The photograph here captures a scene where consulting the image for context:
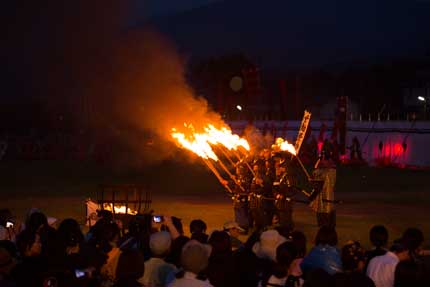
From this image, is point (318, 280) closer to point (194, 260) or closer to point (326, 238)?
point (194, 260)

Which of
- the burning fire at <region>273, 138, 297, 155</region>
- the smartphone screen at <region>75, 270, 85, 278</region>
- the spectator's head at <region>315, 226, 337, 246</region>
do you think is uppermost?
the burning fire at <region>273, 138, 297, 155</region>

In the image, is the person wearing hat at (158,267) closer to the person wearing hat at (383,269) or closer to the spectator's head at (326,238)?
the spectator's head at (326,238)

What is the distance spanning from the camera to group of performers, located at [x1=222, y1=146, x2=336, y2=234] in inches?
604

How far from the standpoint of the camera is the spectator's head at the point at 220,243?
7492 millimetres

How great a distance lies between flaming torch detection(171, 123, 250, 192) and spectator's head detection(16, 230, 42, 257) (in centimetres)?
762

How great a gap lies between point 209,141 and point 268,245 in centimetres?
963

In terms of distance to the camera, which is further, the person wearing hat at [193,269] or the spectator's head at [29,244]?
the spectator's head at [29,244]

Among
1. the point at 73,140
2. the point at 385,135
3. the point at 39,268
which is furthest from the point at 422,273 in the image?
the point at 73,140

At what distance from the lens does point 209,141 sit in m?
17.4

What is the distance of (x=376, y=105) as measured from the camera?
73.9m

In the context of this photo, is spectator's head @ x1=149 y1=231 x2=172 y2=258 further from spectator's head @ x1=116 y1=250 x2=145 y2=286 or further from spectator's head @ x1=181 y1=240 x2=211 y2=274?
spectator's head @ x1=181 y1=240 x2=211 y2=274

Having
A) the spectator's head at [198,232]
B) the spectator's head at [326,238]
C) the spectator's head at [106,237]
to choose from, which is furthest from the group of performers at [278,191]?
the spectator's head at [326,238]

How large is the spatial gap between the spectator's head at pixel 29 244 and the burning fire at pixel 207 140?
25.8ft

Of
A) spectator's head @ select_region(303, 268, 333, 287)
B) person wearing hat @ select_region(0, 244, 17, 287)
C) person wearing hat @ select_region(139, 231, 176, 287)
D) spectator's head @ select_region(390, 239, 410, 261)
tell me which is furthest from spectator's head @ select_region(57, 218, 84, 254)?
spectator's head @ select_region(390, 239, 410, 261)
